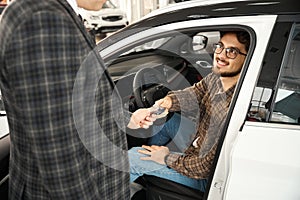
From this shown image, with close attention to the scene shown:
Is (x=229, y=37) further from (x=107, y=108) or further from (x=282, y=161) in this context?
(x=107, y=108)

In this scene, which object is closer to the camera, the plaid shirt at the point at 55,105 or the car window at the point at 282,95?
the plaid shirt at the point at 55,105

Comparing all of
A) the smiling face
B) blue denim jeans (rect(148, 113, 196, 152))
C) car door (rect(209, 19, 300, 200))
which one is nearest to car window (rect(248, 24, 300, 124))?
car door (rect(209, 19, 300, 200))

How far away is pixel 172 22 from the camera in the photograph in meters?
1.49

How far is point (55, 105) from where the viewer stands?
79 centimetres

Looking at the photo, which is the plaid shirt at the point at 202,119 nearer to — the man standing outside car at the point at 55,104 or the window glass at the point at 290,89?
the window glass at the point at 290,89

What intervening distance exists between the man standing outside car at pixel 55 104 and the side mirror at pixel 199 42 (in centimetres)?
145

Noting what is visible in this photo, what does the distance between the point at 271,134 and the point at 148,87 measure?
1.10m

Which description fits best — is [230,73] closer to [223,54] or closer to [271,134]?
[223,54]

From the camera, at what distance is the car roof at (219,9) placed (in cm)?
128

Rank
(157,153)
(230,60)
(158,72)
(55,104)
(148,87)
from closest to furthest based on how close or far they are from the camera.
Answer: (55,104) < (230,60) < (157,153) < (148,87) < (158,72)

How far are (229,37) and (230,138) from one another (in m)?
0.58

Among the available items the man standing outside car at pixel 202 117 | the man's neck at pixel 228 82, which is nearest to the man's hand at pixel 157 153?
the man standing outside car at pixel 202 117

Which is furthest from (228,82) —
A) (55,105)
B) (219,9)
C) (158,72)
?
(55,105)

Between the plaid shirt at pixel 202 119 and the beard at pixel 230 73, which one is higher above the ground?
the beard at pixel 230 73
